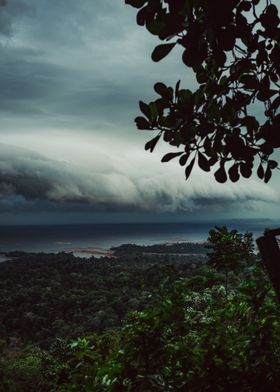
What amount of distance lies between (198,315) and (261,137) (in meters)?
1.16

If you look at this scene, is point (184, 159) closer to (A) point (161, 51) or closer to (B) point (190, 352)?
(A) point (161, 51)

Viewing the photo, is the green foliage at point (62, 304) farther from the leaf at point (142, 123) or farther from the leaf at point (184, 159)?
the leaf at point (142, 123)

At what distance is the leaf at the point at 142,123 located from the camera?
1.57 meters

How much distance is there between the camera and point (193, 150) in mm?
1722

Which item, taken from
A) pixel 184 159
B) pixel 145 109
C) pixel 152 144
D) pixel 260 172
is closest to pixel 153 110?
pixel 145 109

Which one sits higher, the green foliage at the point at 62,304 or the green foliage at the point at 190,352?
the green foliage at the point at 190,352

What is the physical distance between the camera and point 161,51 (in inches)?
49.2

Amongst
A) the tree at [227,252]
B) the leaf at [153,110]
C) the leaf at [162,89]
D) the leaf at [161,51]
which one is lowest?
the tree at [227,252]

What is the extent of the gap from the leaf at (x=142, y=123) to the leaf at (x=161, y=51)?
35 cm

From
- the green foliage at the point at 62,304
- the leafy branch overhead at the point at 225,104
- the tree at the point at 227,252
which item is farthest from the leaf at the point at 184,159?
the green foliage at the point at 62,304

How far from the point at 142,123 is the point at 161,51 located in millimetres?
385

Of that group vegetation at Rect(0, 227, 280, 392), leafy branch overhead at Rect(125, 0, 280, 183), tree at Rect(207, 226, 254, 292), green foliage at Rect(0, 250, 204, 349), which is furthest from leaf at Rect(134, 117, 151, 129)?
green foliage at Rect(0, 250, 204, 349)

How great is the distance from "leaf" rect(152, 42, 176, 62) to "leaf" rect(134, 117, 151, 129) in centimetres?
35

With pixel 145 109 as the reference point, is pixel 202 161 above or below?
below
